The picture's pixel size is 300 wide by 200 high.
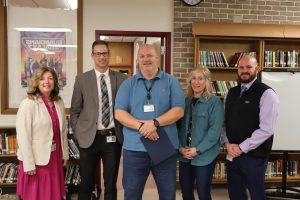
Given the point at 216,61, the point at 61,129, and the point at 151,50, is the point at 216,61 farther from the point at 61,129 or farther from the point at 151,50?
the point at 61,129

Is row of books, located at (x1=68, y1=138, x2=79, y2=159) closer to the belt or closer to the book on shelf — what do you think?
the belt

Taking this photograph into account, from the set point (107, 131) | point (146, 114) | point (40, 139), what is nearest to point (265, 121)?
point (146, 114)

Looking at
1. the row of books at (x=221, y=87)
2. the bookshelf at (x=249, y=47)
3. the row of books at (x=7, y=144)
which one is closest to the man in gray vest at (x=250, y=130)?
the bookshelf at (x=249, y=47)

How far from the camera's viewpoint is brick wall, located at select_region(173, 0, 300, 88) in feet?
13.7

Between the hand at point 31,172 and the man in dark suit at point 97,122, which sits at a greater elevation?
the man in dark suit at point 97,122

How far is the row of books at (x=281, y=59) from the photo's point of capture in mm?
4246

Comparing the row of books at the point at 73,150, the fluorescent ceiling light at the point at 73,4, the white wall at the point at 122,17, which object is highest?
the fluorescent ceiling light at the point at 73,4

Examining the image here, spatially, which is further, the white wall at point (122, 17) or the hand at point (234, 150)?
the white wall at point (122, 17)

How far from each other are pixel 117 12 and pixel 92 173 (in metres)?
2.26

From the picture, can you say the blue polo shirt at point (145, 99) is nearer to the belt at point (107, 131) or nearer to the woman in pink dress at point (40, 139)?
the belt at point (107, 131)

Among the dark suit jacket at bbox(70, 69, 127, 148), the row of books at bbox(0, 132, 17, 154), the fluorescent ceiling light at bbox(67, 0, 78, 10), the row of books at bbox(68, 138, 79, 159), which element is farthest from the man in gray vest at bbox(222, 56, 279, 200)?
the row of books at bbox(0, 132, 17, 154)

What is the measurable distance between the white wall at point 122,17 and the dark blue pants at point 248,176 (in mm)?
2248

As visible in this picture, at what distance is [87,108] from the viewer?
111 inches

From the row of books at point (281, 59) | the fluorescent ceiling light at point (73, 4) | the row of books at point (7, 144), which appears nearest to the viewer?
the row of books at point (7, 144)
